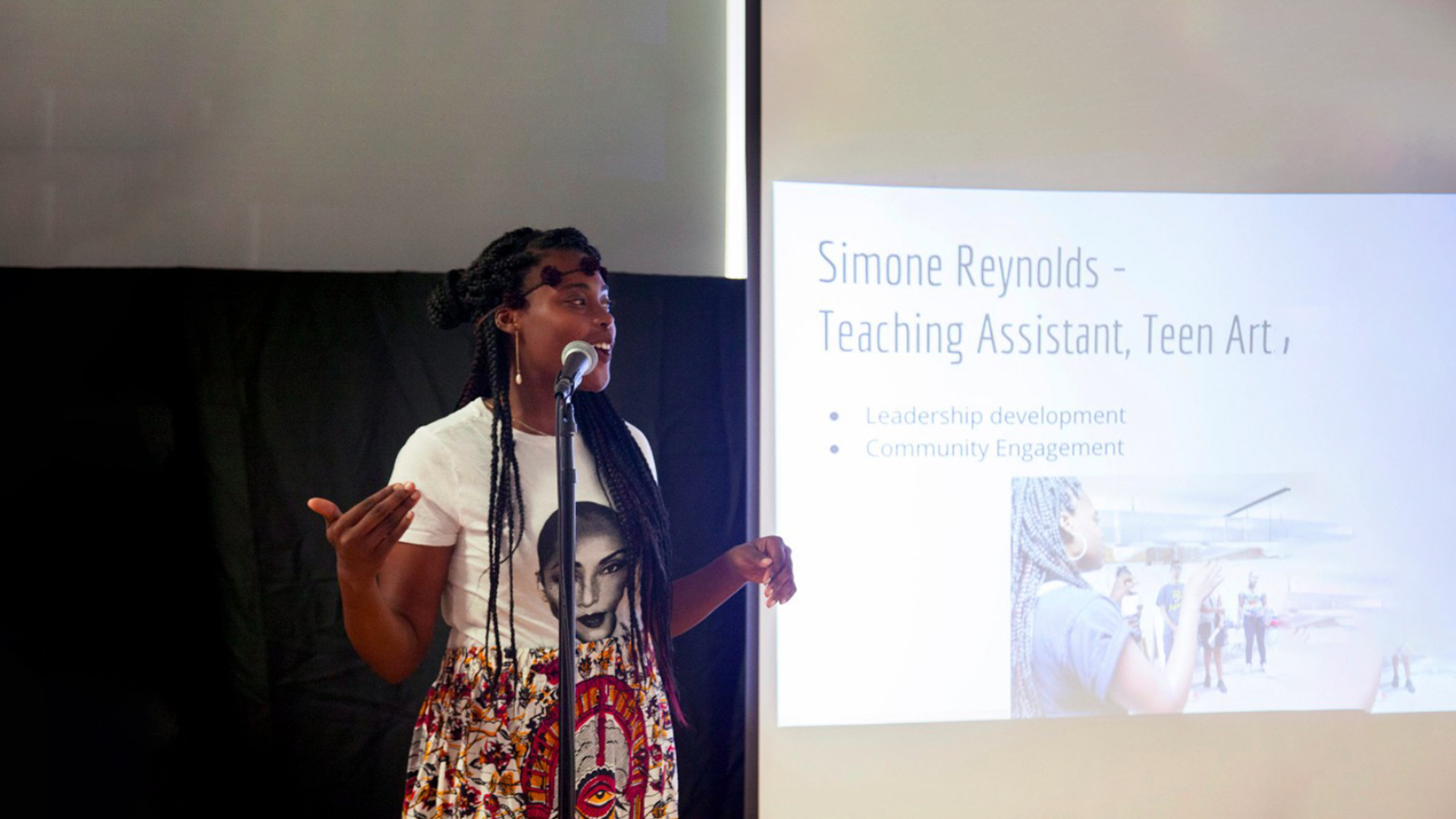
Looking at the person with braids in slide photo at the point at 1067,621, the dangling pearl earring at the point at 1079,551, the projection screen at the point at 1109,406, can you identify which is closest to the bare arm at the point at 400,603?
the projection screen at the point at 1109,406

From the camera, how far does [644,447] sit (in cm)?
239

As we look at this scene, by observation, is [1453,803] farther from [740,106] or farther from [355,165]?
[355,165]

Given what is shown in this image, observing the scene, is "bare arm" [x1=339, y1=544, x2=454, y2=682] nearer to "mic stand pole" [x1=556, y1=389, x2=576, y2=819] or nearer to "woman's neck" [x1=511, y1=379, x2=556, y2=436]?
"woman's neck" [x1=511, y1=379, x2=556, y2=436]

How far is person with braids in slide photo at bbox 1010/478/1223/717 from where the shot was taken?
264 cm

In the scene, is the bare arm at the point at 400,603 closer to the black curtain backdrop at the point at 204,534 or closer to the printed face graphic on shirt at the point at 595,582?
the black curtain backdrop at the point at 204,534

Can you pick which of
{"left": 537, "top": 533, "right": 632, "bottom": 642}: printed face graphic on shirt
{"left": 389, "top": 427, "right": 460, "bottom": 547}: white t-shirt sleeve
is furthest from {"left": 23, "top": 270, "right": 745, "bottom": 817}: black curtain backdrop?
{"left": 537, "top": 533, "right": 632, "bottom": 642}: printed face graphic on shirt

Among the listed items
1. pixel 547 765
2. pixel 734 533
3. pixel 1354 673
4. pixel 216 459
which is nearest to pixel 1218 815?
pixel 1354 673

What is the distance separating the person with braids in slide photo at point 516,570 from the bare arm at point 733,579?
0.15 feet

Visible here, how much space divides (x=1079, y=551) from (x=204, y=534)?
2.07 metres

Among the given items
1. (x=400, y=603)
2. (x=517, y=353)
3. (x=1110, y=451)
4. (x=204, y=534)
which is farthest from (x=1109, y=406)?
(x=204, y=534)

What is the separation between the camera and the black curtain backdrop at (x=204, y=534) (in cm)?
228

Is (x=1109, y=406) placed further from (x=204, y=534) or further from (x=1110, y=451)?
(x=204, y=534)

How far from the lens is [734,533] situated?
2.46 metres

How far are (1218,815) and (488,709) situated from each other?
188 centimetres
